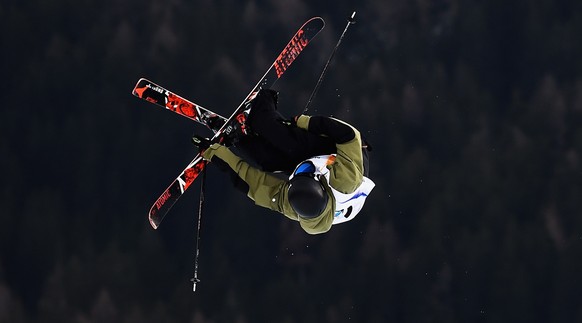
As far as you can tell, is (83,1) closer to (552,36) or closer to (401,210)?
(401,210)

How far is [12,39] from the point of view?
11.8 m

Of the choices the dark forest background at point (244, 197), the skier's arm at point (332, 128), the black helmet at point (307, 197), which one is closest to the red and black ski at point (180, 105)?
the skier's arm at point (332, 128)

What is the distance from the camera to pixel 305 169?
5.62 m

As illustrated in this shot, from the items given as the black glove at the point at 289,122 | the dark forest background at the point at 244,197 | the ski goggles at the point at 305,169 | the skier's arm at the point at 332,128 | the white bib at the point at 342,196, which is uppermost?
the skier's arm at the point at 332,128

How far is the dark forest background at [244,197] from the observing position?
37.9 feet

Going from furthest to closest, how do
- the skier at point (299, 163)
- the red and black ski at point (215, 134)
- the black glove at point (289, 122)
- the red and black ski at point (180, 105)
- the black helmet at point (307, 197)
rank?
the red and black ski at point (180, 105) < the red and black ski at point (215, 134) < the black glove at point (289, 122) < the skier at point (299, 163) < the black helmet at point (307, 197)

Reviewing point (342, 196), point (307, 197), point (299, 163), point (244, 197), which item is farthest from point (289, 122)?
point (244, 197)

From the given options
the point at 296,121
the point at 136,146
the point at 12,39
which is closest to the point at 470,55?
the point at 136,146

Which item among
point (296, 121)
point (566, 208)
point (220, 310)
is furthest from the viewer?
point (566, 208)

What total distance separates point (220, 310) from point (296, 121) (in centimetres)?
607

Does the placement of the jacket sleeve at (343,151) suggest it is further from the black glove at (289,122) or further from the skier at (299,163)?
the black glove at (289,122)

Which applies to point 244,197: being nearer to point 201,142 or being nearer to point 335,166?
point 201,142

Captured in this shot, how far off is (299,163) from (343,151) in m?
0.46

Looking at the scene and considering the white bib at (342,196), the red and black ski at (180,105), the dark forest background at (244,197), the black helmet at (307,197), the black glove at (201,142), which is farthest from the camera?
the dark forest background at (244,197)
